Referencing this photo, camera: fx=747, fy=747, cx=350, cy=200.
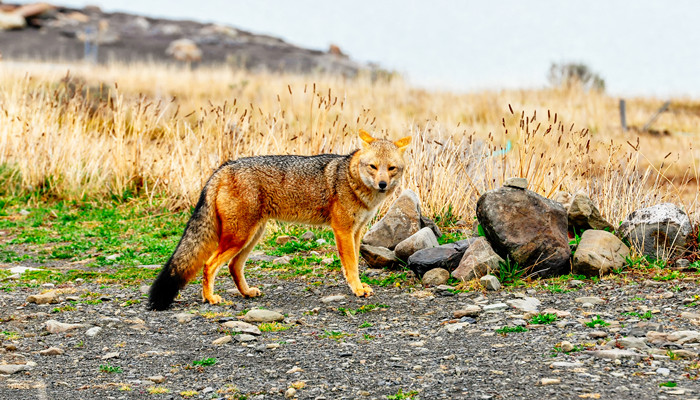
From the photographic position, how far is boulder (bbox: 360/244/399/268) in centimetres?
777

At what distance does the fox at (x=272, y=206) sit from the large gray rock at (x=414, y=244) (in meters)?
0.71

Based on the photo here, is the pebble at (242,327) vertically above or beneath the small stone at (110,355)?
above

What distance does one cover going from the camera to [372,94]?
2842 cm

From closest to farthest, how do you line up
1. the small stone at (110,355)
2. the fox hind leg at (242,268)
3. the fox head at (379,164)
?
the small stone at (110,355)
the fox head at (379,164)
the fox hind leg at (242,268)

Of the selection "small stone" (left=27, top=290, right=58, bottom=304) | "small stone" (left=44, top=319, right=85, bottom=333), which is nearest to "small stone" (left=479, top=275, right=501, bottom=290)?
"small stone" (left=44, top=319, right=85, bottom=333)

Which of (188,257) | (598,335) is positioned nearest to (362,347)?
(598,335)

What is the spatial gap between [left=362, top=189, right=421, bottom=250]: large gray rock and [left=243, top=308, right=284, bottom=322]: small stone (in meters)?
2.30

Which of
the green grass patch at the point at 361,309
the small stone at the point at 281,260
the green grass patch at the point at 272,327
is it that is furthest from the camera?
the small stone at the point at 281,260

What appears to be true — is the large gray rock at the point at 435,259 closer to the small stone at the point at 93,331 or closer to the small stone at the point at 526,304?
the small stone at the point at 526,304

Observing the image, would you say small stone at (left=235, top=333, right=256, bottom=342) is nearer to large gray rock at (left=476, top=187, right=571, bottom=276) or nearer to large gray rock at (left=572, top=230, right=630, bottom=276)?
large gray rock at (left=476, top=187, right=571, bottom=276)

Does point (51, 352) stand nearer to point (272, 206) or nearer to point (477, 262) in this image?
point (272, 206)

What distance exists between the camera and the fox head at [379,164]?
6686 mm

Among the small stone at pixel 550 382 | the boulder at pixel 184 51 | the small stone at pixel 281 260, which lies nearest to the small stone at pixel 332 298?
the small stone at pixel 281 260

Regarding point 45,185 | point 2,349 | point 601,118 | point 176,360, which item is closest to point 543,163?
point 176,360
